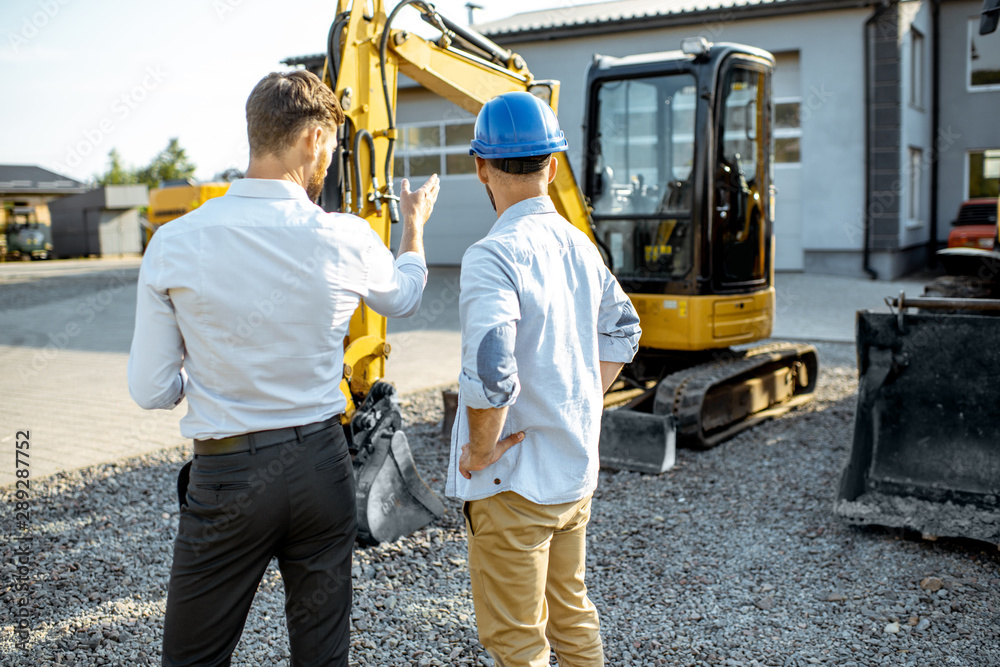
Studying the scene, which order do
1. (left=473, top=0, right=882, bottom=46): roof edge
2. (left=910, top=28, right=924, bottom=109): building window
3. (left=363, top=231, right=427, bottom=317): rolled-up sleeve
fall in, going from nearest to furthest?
(left=363, top=231, right=427, bottom=317): rolled-up sleeve → (left=473, top=0, right=882, bottom=46): roof edge → (left=910, top=28, right=924, bottom=109): building window

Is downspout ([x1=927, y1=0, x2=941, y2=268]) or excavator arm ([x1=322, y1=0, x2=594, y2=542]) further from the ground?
downspout ([x1=927, y1=0, x2=941, y2=268])

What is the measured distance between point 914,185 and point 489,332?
20387mm

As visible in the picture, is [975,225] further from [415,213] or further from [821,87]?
[415,213]

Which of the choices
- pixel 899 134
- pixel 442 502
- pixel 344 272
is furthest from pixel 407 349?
pixel 899 134

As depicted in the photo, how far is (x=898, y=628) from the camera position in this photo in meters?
3.43

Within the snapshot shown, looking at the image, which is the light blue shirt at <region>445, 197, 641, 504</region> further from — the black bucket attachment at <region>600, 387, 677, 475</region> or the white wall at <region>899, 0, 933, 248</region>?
the white wall at <region>899, 0, 933, 248</region>

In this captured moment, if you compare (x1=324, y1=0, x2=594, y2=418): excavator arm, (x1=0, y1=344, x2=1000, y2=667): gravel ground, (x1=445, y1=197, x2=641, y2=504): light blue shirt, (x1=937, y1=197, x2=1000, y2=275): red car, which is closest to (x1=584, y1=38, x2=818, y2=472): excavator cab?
(x1=0, y1=344, x2=1000, y2=667): gravel ground

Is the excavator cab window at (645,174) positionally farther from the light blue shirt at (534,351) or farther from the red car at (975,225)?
the red car at (975,225)

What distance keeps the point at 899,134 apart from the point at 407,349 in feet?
38.8

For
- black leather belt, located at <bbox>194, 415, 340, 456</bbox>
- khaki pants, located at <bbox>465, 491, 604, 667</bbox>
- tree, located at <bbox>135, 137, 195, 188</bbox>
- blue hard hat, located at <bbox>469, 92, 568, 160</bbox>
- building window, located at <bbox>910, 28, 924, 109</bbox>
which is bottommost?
khaki pants, located at <bbox>465, 491, 604, 667</bbox>

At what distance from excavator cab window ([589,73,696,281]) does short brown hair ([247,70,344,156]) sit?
4.77 m

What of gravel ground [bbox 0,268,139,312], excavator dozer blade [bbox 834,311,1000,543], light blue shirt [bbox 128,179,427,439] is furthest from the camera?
gravel ground [bbox 0,268,139,312]

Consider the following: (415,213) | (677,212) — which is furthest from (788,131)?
(415,213)

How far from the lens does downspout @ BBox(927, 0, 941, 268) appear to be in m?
20.0
